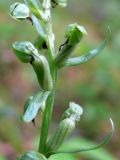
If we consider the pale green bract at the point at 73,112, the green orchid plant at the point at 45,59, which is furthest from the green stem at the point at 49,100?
the pale green bract at the point at 73,112

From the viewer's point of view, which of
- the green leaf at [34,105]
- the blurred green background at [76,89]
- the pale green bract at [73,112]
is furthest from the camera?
the blurred green background at [76,89]

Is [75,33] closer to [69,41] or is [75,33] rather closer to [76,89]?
[69,41]

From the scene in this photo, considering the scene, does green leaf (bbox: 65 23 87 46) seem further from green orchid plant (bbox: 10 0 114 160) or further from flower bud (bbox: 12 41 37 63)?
flower bud (bbox: 12 41 37 63)

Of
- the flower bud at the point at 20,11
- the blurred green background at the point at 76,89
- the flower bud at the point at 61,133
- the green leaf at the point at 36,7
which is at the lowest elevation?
the blurred green background at the point at 76,89

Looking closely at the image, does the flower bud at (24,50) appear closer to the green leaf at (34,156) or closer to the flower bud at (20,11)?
the flower bud at (20,11)

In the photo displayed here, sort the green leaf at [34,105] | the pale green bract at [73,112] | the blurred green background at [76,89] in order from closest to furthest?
the green leaf at [34,105] → the pale green bract at [73,112] → the blurred green background at [76,89]

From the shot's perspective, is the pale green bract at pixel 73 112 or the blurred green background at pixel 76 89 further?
the blurred green background at pixel 76 89
